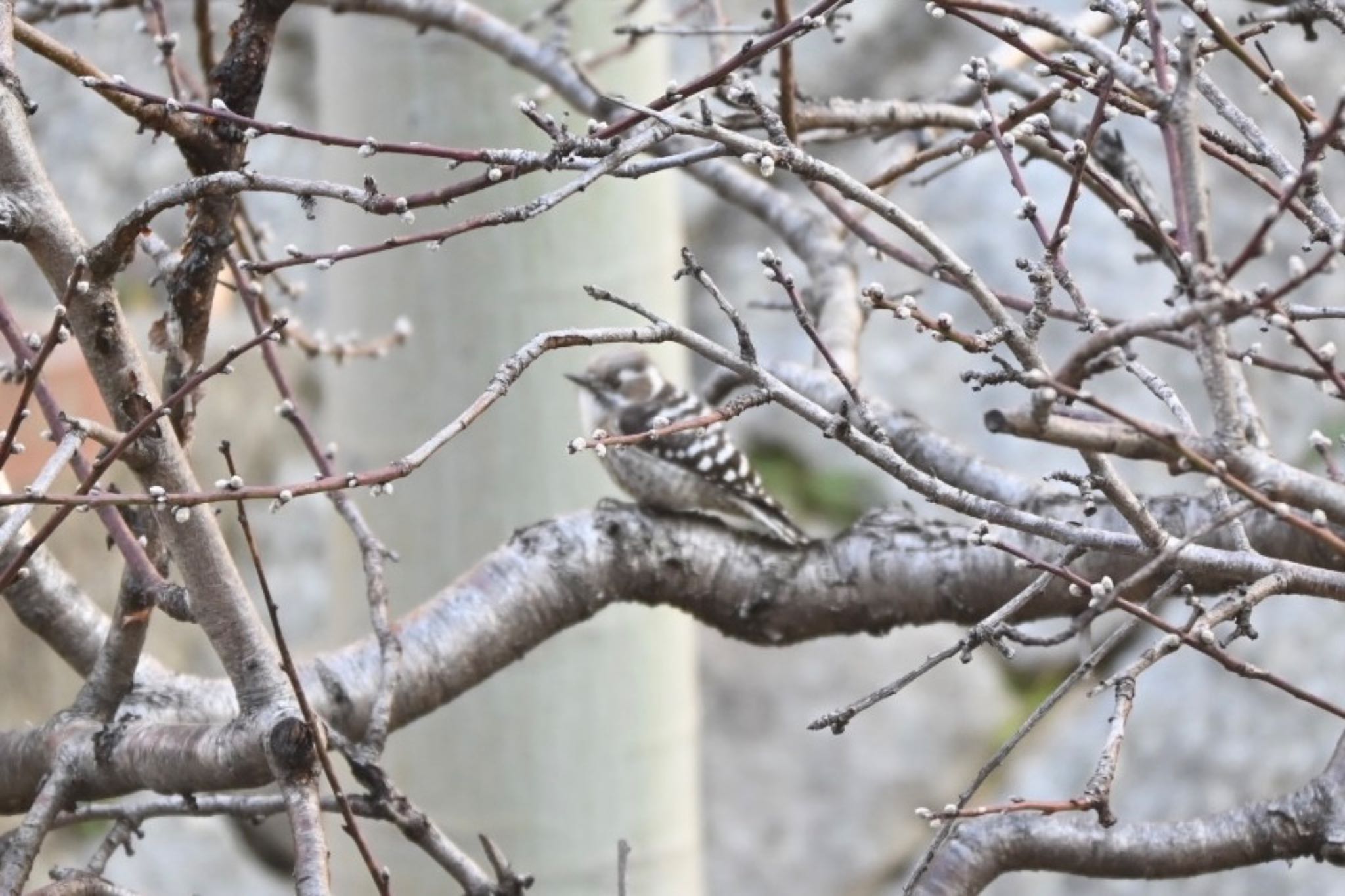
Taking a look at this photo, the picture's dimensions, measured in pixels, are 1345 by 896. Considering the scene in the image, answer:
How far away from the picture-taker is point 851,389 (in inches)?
47.4

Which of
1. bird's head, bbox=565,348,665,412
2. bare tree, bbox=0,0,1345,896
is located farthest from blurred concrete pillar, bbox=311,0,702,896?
bare tree, bbox=0,0,1345,896

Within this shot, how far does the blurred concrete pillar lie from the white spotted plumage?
0.08 m

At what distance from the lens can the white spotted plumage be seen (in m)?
2.68

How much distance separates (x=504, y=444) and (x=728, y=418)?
1675 mm

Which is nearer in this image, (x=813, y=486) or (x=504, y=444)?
(x=504, y=444)

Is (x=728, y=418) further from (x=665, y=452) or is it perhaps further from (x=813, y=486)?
(x=813, y=486)

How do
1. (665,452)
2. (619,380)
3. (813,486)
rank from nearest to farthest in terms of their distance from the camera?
1. (665,452)
2. (619,380)
3. (813,486)

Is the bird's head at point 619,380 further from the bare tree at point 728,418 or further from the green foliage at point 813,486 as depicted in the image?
the green foliage at point 813,486

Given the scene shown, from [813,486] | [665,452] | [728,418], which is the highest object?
[813,486]

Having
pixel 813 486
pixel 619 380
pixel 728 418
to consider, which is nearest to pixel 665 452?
pixel 619 380

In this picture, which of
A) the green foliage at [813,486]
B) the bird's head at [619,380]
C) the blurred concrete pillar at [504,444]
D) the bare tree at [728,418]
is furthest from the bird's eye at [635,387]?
the green foliage at [813,486]

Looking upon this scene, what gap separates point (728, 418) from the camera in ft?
4.00

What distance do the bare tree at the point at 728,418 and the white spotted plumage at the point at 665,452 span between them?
0.39 meters

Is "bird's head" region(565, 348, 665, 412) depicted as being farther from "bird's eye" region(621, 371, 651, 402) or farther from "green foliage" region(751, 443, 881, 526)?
"green foliage" region(751, 443, 881, 526)
